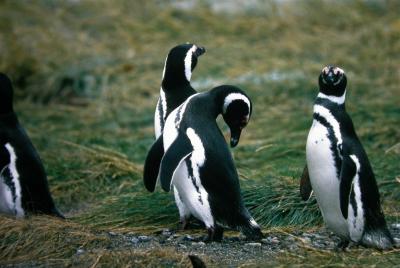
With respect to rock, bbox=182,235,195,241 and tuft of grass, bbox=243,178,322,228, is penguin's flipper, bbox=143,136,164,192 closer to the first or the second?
rock, bbox=182,235,195,241

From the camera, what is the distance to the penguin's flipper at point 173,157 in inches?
184

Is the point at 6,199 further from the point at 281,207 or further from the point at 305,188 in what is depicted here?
the point at 305,188

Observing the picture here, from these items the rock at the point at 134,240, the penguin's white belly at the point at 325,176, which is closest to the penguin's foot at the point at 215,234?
the rock at the point at 134,240

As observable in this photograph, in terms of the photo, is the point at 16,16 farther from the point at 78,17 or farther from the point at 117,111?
the point at 117,111

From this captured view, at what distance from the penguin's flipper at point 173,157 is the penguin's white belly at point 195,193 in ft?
0.28

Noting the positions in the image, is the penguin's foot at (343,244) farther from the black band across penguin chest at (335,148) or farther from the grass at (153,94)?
the black band across penguin chest at (335,148)

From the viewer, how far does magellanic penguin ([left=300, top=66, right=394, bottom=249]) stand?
180 inches

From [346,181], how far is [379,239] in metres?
0.39

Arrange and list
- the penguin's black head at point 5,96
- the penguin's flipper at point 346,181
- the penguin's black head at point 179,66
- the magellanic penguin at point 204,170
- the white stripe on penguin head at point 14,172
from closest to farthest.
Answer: the penguin's flipper at point 346,181, the magellanic penguin at point 204,170, the white stripe on penguin head at point 14,172, the penguin's black head at point 5,96, the penguin's black head at point 179,66

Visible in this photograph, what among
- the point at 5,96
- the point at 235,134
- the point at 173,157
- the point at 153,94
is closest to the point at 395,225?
the point at 235,134

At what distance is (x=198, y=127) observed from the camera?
4.83m

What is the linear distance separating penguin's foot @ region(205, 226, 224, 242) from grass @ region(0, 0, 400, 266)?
1.46ft

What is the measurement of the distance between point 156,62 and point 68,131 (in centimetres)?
211

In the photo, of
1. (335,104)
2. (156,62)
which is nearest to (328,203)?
(335,104)
